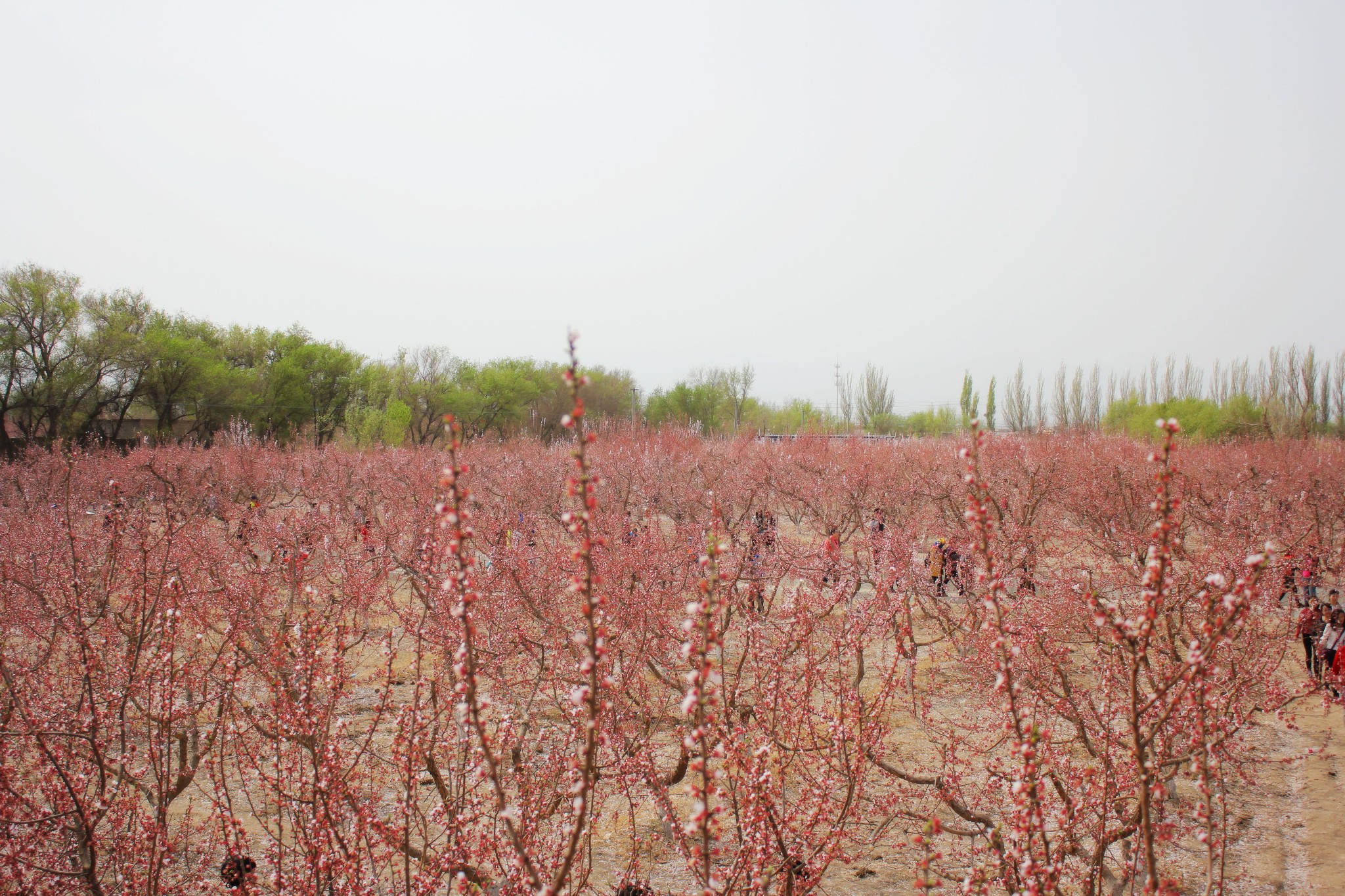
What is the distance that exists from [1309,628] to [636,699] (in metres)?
6.75

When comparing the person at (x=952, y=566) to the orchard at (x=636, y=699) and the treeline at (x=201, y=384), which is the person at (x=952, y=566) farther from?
the treeline at (x=201, y=384)

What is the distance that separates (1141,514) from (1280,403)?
3060 cm

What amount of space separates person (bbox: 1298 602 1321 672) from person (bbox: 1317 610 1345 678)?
105mm

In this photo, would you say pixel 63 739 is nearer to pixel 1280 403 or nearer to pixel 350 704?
pixel 350 704

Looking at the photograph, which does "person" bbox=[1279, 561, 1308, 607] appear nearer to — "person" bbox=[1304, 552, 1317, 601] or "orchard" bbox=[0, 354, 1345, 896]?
"person" bbox=[1304, 552, 1317, 601]

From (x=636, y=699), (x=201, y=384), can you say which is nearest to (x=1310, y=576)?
(x=636, y=699)

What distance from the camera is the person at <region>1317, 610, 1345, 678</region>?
7.80 meters

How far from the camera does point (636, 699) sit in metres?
5.34

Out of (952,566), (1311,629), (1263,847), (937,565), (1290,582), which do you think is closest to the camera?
(1263,847)

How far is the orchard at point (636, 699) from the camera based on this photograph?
7.15ft

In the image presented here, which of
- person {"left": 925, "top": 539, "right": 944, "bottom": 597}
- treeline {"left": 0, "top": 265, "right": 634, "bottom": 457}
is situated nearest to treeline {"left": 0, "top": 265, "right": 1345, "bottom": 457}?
treeline {"left": 0, "top": 265, "right": 634, "bottom": 457}

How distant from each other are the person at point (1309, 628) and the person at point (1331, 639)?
0.10 metres

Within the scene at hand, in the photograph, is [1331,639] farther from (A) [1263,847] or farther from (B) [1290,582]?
(A) [1263,847]

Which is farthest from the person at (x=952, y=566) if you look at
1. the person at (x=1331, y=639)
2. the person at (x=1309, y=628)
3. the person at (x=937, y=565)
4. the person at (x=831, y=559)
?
the person at (x=1331, y=639)
